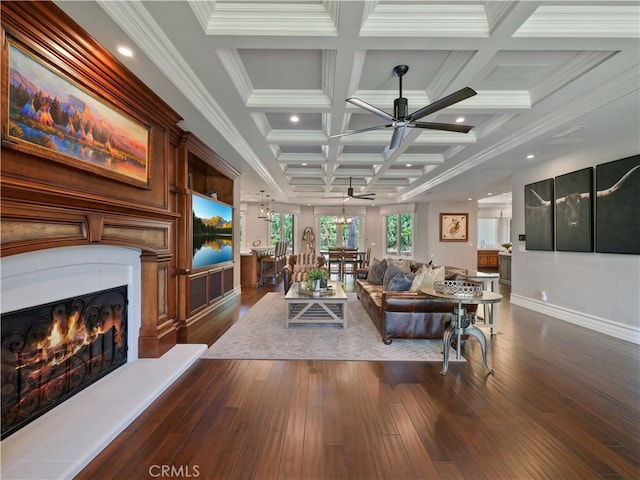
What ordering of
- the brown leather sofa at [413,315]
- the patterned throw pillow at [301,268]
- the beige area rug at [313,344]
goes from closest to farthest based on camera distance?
the beige area rug at [313,344] → the brown leather sofa at [413,315] → the patterned throw pillow at [301,268]

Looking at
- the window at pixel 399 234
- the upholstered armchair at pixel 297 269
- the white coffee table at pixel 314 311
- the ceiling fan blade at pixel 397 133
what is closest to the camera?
the ceiling fan blade at pixel 397 133

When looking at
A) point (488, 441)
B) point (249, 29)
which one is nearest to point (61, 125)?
point (249, 29)

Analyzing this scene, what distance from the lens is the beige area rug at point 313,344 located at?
321cm

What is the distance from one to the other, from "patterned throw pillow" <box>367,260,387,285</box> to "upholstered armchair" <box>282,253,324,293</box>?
1434 mm

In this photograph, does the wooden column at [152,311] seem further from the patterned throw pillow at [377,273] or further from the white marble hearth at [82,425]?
the patterned throw pillow at [377,273]

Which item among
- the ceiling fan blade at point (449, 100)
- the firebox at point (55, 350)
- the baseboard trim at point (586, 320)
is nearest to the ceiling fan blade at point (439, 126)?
the ceiling fan blade at point (449, 100)

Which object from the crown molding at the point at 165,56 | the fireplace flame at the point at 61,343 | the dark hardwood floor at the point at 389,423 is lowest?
the dark hardwood floor at the point at 389,423

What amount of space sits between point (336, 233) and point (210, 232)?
7.56m

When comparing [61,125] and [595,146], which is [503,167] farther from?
[61,125]

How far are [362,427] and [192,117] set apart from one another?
3.52m

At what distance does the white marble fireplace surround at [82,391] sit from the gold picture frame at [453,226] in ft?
29.5

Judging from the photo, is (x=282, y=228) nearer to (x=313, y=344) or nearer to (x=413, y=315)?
(x=313, y=344)

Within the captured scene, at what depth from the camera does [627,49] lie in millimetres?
2330

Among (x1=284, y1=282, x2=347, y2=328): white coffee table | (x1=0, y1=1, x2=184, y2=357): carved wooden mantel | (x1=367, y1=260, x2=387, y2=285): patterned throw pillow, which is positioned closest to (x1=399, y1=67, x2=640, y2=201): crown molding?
(x1=367, y1=260, x2=387, y2=285): patterned throw pillow
